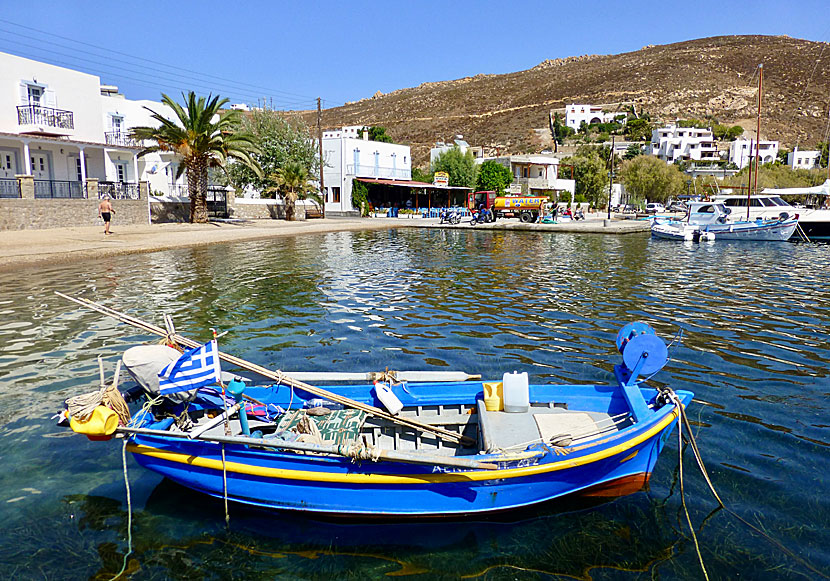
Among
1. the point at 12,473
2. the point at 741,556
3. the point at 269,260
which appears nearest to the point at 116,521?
the point at 12,473

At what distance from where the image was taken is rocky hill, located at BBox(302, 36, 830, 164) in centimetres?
11406

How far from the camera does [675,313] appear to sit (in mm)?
14398

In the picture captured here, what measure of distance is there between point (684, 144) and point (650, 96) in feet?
101

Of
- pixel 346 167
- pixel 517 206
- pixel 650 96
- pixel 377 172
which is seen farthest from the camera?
pixel 650 96

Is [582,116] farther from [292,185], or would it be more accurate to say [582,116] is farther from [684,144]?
[292,185]

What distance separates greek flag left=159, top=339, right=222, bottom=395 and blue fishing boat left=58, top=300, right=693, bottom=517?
2 cm

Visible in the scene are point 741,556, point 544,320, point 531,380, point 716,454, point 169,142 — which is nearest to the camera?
point 741,556

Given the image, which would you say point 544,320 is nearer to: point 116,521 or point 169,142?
point 116,521

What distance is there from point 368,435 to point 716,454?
14.1 ft

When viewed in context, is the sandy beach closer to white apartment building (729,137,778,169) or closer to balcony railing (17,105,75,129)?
balcony railing (17,105,75,129)

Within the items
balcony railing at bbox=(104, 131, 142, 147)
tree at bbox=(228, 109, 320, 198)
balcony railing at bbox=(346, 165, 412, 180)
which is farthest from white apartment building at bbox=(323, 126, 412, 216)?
balcony railing at bbox=(104, 131, 142, 147)

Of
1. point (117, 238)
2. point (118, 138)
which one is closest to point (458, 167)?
point (118, 138)

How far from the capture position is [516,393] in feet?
21.6

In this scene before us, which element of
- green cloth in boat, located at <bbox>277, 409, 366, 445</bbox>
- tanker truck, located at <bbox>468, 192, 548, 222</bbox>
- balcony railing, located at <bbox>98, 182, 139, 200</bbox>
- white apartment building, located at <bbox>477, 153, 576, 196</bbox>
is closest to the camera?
green cloth in boat, located at <bbox>277, 409, 366, 445</bbox>
